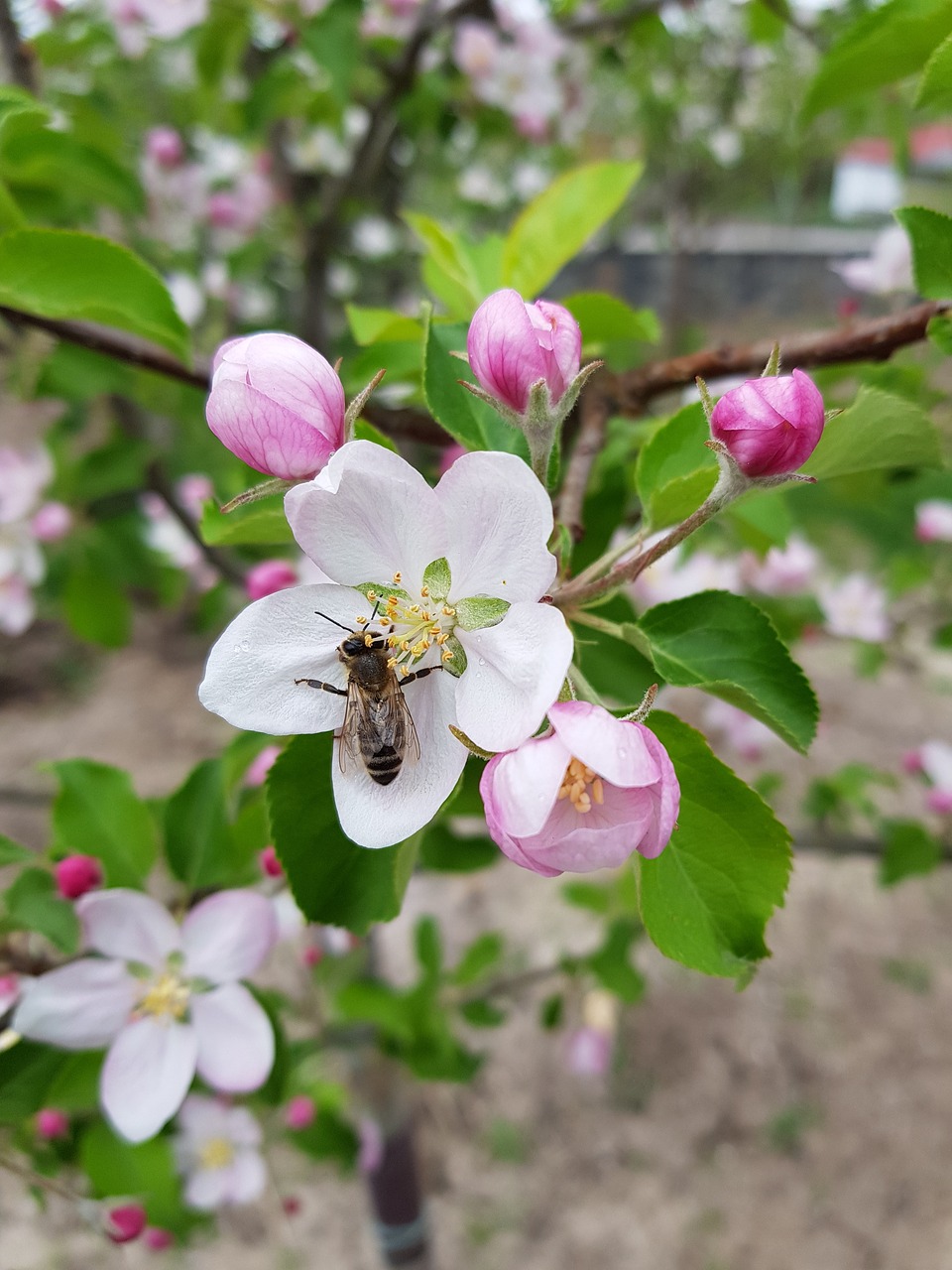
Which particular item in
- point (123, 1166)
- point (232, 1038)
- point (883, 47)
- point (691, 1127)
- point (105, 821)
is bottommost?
point (691, 1127)

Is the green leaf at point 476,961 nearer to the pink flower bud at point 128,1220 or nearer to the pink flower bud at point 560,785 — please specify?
the pink flower bud at point 128,1220

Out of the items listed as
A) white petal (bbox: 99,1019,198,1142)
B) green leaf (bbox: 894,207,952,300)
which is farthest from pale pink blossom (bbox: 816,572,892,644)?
white petal (bbox: 99,1019,198,1142)

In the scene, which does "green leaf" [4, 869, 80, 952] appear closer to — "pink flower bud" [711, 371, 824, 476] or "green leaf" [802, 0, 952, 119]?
"pink flower bud" [711, 371, 824, 476]

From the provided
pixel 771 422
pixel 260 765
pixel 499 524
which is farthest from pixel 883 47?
pixel 260 765

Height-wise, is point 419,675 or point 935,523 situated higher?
point 419,675

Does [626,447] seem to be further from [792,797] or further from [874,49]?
[792,797]

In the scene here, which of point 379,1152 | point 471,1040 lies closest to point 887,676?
point 471,1040

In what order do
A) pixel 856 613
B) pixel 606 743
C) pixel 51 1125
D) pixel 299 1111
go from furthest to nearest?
pixel 856 613 < pixel 299 1111 < pixel 51 1125 < pixel 606 743

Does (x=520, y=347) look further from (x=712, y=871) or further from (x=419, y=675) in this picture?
(x=712, y=871)
